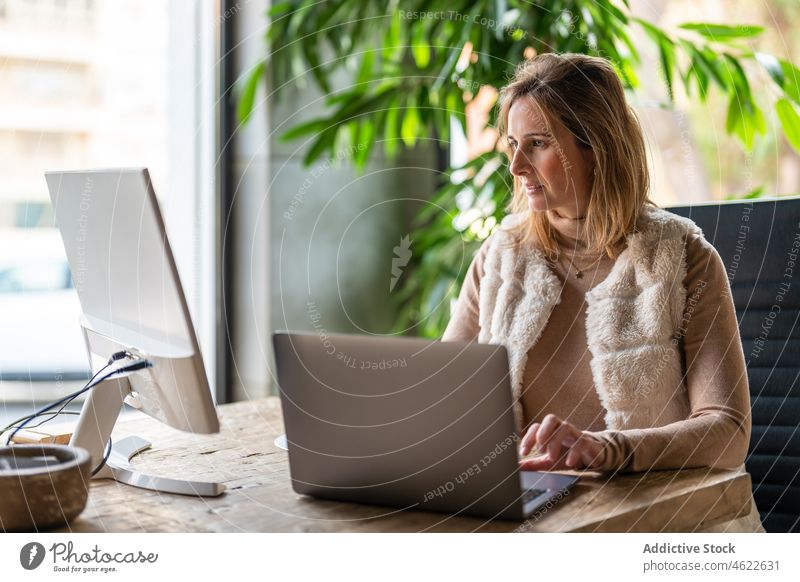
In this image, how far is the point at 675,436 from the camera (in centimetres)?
130

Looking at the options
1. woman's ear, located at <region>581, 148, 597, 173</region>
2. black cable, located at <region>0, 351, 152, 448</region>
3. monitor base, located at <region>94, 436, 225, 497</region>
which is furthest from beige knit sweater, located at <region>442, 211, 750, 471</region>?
black cable, located at <region>0, 351, 152, 448</region>

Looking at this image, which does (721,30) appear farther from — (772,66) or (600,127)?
(600,127)

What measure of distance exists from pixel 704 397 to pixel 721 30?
1.12 m

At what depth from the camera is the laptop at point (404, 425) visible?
102cm

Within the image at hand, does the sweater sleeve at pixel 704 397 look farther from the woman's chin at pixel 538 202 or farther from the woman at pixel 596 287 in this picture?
the woman's chin at pixel 538 202

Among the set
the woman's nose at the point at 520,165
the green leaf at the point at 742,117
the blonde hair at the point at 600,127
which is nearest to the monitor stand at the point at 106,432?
the woman's nose at the point at 520,165

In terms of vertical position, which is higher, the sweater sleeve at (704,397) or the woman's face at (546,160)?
the woman's face at (546,160)

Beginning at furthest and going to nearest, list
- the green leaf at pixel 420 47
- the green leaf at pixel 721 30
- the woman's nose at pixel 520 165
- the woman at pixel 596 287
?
the green leaf at pixel 420 47
the green leaf at pixel 721 30
the woman's nose at pixel 520 165
the woman at pixel 596 287

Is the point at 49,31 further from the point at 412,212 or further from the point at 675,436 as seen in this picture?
the point at 675,436

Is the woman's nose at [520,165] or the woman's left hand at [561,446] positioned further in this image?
the woman's nose at [520,165]

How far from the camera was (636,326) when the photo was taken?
1.50 meters

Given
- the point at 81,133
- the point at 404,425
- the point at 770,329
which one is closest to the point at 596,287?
the point at 770,329

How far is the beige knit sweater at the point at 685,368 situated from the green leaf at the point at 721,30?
738 millimetres

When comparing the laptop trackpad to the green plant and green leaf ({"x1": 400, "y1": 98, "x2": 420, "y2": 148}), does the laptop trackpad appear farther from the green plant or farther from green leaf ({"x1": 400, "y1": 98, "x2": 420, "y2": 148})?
green leaf ({"x1": 400, "y1": 98, "x2": 420, "y2": 148})
